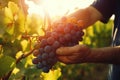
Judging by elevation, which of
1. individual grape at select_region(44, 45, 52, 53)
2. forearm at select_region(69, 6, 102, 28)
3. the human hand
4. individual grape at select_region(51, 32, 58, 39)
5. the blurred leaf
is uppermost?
forearm at select_region(69, 6, 102, 28)

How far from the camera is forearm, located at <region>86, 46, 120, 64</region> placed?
2.34m

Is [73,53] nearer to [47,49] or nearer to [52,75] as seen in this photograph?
[47,49]

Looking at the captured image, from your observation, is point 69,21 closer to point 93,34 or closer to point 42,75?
point 42,75

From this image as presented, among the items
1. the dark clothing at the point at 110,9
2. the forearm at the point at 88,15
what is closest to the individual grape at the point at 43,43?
the forearm at the point at 88,15

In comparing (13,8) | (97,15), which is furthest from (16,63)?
(97,15)

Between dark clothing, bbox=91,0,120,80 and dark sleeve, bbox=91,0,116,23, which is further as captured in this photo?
dark sleeve, bbox=91,0,116,23

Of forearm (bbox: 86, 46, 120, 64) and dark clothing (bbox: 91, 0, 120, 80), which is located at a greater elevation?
dark clothing (bbox: 91, 0, 120, 80)

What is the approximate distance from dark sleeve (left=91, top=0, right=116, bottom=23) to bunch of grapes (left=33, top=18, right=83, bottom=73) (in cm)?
87

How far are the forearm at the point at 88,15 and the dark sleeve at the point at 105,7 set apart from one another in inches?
1.2

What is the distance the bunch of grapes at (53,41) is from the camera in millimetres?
2234

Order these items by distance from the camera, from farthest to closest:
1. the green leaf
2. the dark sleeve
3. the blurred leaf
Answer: the dark sleeve
the blurred leaf
the green leaf

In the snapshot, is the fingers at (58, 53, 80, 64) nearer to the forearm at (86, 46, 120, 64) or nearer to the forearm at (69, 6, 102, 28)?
the forearm at (86, 46, 120, 64)

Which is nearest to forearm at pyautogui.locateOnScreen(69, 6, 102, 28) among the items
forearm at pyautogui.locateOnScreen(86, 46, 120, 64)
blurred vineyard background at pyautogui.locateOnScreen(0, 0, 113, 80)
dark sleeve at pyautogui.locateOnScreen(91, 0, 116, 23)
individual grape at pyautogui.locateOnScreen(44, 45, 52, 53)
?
dark sleeve at pyautogui.locateOnScreen(91, 0, 116, 23)

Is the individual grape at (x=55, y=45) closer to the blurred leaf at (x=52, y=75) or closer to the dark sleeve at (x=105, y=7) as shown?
the blurred leaf at (x=52, y=75)
